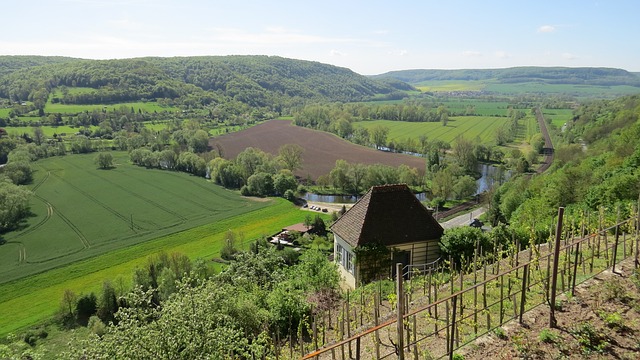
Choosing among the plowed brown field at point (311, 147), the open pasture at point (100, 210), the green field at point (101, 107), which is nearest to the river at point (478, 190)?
the plowed brown field at point (311, 147)

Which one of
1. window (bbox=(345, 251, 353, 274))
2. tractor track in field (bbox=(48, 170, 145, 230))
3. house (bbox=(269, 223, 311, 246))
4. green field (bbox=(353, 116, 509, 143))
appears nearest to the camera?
window (bbox=(345, 251, 353, 274))

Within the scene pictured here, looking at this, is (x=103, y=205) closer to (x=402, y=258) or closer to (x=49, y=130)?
(x=402, y=258)

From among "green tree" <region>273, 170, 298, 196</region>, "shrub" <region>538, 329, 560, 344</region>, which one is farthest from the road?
"shrub" <region>538, 329, 560, 344</region>

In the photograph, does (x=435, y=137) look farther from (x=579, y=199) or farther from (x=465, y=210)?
(x=579, y=199)

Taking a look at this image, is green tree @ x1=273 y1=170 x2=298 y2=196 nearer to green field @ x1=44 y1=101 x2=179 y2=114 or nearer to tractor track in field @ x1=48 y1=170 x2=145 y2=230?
tractor track in field @ x1=48 y1=170 x2=145 y2=230

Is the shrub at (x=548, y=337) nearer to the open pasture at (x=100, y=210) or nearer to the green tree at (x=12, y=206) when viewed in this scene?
the open pasture at (x=100, y=210)

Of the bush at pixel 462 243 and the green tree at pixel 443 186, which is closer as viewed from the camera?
the bush at pixel 462 243

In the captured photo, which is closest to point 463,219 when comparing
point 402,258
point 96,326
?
point 402,258
